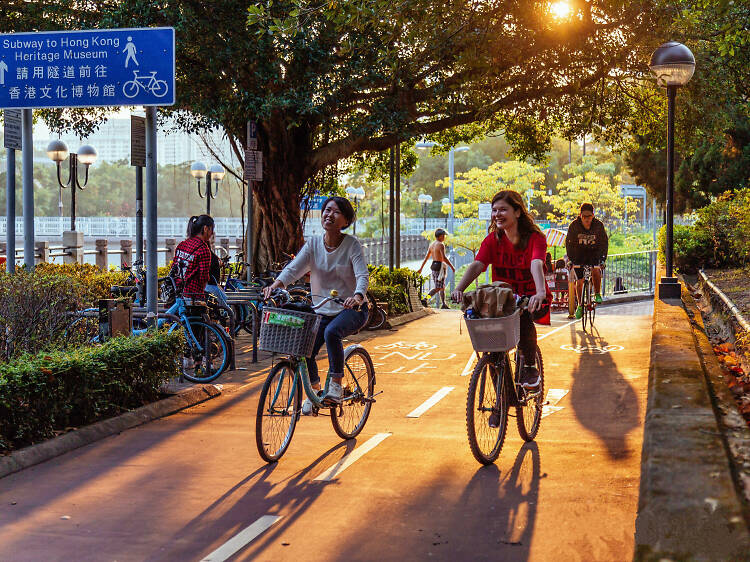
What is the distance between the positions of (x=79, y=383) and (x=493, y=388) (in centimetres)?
317

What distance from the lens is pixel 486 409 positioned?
247 inches

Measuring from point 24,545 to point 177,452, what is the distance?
2.11 metres

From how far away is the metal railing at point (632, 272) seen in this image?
2619 cm

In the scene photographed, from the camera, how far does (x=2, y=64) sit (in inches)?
372

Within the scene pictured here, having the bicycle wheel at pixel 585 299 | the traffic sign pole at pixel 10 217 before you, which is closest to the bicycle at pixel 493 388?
the traffic sign pole at pixel 10 217

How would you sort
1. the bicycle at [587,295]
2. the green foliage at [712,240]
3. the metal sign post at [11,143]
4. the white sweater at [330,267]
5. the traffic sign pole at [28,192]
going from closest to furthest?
the white sweater at [330,267], the traffic sign pole at [28,192], the metal sign post at [11,143], the bicycle at [587,295], the green foliage at [712,240]

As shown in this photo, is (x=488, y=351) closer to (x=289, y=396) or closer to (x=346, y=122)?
(x=289, y=396)

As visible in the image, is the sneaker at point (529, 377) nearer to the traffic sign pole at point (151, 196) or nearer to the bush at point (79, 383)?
the bush at point (79, 383)

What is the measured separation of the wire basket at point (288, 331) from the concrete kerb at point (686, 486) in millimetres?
2248

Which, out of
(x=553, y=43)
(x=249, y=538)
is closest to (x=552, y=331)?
(x=553, y=43)

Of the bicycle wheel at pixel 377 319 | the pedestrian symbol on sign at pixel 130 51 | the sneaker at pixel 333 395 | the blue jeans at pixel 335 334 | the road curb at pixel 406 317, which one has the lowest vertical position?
the road curb at pixel 406 317

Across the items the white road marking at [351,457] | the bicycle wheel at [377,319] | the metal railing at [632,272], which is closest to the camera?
the white road marking at [351,457]

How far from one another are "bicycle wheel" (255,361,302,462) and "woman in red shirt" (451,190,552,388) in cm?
135

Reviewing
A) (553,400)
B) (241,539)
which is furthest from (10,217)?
(241,539)
